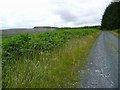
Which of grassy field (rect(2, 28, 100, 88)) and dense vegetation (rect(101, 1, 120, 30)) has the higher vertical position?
dense vegetation (rect(101, 1, 120, 30))

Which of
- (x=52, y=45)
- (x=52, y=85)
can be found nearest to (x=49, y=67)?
(x=52, y=85)

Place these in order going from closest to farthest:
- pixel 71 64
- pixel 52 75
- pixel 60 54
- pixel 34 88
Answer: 1. pixel 34 88
2. pixel 52 75
3. pixel 71 64
4. pixel 60 54

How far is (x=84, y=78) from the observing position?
13055mm

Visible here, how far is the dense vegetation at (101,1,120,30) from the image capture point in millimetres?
112506

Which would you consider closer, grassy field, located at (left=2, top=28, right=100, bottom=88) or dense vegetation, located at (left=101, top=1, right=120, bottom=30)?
grassy field, located at (left=2, top=28, right=100, bottom=88)

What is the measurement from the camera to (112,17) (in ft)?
392

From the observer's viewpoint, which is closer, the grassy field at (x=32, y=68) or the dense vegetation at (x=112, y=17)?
the grassy field at (x=32, y=68)

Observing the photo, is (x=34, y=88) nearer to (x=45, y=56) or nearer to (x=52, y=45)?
(x=45, y=56)

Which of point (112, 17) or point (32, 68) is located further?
point (112, 17)

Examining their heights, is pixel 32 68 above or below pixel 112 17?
below

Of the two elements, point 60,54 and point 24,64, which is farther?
point 60,54

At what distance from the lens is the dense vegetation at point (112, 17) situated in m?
113

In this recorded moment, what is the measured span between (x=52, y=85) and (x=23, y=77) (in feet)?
4.28

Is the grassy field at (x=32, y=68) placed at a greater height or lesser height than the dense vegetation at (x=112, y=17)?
lesser
